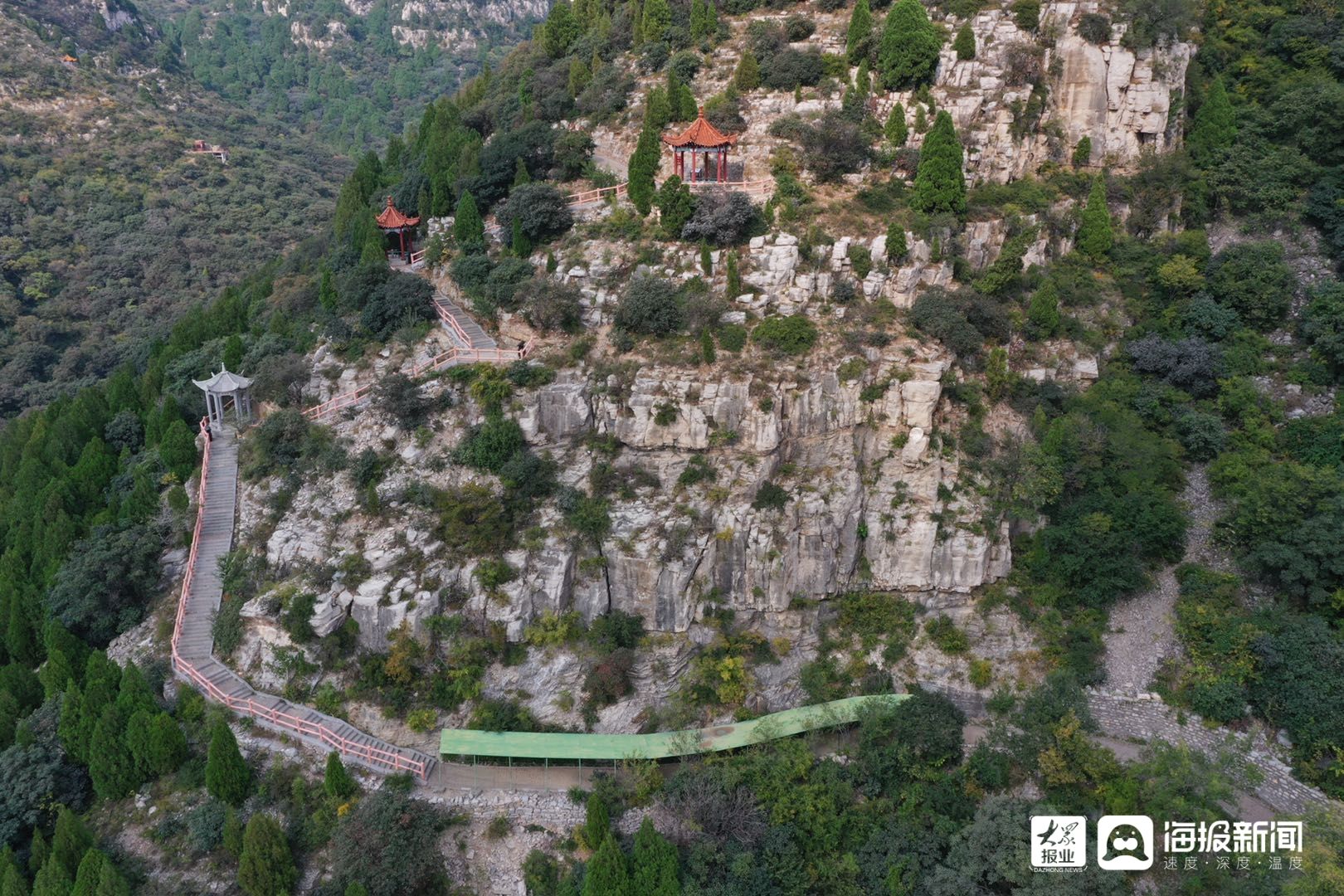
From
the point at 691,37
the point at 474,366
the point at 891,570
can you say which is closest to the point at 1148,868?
the point at 891,570

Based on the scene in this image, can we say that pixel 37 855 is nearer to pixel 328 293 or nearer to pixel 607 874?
pixel 607 874

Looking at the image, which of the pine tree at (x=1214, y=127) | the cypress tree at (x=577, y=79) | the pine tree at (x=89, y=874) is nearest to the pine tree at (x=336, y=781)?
the pine tree at (x=89, y=874)

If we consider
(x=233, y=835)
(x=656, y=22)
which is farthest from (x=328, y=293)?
(x=233, y=835)

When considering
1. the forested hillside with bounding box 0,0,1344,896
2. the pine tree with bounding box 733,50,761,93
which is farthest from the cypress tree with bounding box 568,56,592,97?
the pine tree with bounding box 733,50,761,93

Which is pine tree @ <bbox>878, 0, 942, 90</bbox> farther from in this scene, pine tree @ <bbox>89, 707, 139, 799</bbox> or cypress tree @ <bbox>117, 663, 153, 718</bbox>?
pine tree @ <bbox>89, 707, 139, 799</bbox>

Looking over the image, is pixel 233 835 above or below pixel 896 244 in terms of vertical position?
below

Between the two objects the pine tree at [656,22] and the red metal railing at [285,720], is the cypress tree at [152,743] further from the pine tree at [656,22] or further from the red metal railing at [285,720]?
the pine tree at [656,22]

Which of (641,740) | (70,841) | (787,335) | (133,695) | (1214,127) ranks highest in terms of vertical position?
(1214,127)

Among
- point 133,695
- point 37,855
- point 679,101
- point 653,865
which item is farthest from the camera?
point 679,101

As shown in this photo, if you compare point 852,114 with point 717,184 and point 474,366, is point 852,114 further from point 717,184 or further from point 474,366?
point 474,366
